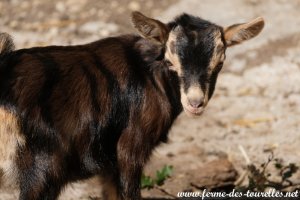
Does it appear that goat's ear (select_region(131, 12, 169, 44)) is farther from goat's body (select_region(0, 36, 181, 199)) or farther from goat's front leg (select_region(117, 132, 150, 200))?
goat's front leg (select_region(117, 132, 150, 200))

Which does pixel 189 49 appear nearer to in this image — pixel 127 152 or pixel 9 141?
pixel 127 152

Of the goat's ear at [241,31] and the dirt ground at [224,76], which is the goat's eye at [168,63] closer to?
the goat's ear at [241,31]

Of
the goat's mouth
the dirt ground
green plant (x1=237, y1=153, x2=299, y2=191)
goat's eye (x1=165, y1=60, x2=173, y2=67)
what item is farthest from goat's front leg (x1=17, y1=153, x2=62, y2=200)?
green plant (x1=237, y1=153, x2=299, y2=191)

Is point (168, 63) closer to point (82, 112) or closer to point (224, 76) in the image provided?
point (82, 112)

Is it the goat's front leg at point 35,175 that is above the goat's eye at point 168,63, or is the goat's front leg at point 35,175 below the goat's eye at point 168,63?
below

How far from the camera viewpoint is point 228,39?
6.50 metres

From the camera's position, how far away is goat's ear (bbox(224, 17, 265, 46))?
648cm

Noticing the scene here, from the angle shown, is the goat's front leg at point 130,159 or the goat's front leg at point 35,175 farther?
the goat's front leg at point 130,159

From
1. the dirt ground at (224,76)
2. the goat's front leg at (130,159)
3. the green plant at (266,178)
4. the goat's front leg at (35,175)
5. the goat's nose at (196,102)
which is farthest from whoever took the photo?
the dirt ground at (224,76)

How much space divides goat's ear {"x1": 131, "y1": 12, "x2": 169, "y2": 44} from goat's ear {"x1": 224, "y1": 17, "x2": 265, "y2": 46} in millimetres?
555

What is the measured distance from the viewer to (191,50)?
6.00 m

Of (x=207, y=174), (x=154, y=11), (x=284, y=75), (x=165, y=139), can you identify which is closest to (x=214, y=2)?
(x=154, y=11)

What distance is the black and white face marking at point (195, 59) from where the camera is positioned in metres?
5.91

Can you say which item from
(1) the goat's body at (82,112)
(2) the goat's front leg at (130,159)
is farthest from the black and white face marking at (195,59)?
(2) the goat's front leg at (130,159)
